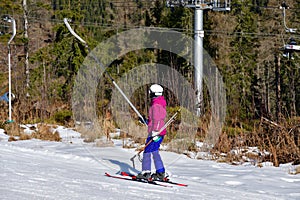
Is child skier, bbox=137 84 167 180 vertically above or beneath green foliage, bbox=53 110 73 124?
above

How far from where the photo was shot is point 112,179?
6008 mm

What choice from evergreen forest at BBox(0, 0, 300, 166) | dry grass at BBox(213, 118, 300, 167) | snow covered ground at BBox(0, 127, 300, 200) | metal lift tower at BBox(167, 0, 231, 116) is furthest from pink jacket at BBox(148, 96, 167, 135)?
metal lift tower at BBox(167, 0, 231, 116)

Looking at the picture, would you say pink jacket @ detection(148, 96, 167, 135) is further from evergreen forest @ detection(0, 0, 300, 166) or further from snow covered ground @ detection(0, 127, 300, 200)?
evergreen forest @ detection(0, 0, 300, 166)

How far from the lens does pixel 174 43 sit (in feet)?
107

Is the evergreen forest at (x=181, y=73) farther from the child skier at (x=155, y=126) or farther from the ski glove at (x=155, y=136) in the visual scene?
the ski glove at (x=155, y=136)

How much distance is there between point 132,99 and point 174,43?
70.4 feet

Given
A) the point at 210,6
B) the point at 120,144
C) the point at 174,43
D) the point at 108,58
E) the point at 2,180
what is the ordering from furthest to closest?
the point at 174,43
the point at 108,58
the point at 210,6
the point at 120,144
the point at 2,180

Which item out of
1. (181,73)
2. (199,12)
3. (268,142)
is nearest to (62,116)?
(181,73)

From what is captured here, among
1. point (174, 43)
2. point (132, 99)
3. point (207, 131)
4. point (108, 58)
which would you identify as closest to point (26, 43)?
point (108, 58)

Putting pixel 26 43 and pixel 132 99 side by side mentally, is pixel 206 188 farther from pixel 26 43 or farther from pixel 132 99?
pixel 26 43

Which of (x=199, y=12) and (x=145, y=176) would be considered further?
(x=199, y=12)

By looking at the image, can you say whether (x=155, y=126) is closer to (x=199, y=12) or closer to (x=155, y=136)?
(x=155, y=136)

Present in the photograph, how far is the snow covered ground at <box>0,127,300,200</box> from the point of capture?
4.76m

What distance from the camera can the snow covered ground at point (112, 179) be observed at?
15.6ft
